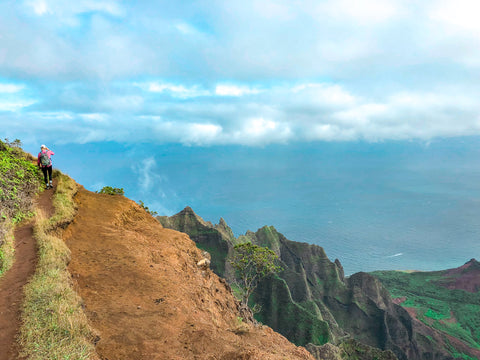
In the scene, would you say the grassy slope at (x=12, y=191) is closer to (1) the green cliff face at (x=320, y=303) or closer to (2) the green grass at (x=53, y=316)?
(2) the green grass at (x=53, y=316)

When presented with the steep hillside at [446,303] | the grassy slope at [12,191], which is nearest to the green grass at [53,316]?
the grassy slope at [12,191]

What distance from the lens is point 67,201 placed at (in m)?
16.6

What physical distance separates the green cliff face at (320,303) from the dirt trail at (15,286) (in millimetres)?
60426

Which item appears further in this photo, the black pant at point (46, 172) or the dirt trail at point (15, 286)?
the black pant at point (46, 172)

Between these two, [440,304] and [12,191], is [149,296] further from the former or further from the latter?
[440,304]

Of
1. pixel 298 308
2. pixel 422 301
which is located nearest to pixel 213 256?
pixel 298 308

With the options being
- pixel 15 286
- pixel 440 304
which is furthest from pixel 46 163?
pixel 440 304

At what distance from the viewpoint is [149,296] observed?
10688 millimetres

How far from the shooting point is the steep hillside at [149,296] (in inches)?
317

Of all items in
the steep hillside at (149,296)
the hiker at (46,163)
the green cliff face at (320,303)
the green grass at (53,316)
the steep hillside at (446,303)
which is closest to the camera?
the green grass at (53,316)

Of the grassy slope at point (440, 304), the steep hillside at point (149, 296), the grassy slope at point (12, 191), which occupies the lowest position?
the grassy slope at point (440, 304)

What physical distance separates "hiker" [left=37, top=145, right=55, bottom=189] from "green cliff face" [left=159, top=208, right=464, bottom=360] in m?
57.3

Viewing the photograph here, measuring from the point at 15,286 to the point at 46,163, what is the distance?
11581 millimetres

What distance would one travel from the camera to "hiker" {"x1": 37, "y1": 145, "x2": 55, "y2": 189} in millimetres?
17591
